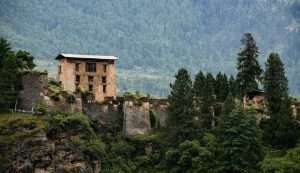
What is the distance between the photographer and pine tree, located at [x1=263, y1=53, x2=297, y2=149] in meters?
98.4

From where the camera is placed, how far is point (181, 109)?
101 meters

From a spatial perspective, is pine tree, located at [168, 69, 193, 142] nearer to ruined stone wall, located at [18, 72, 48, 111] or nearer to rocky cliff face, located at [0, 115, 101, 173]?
rocky cliff face, located at [0, 115, 101, 173]

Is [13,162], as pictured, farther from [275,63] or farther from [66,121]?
[275,63]

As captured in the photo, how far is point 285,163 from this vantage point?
88.2 meters

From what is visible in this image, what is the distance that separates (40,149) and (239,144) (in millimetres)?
24065

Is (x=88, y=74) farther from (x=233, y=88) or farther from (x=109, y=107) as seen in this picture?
(x=233, y=88)

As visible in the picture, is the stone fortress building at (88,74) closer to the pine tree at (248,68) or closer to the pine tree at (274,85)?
the pine tree at (248,68)

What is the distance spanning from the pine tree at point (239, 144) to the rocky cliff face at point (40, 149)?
1622 centimetres

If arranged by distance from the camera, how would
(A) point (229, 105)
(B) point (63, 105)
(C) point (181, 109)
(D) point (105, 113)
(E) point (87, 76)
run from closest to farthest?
1. (A) point (229, 105)
2. (C) point (181, 109)
3. (B) point (63, 105)
4. (D) point (105, 113)
5. (E) point (87, 76)

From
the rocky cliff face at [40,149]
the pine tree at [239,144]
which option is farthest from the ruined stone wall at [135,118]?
the pine tree at [239,144]

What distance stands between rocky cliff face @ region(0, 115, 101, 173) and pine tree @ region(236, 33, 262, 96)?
27157 millimetres

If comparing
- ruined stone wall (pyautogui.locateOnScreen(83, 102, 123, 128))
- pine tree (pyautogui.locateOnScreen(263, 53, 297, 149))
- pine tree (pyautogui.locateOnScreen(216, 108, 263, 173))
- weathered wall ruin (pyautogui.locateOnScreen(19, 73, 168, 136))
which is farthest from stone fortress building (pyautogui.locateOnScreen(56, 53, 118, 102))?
pine tree (pyautogui.locateOnScreen(263, 53, 297, 149))

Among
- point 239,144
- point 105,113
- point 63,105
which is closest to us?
point 239,144

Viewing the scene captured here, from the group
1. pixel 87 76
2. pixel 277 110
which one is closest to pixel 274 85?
pixel 277 110
